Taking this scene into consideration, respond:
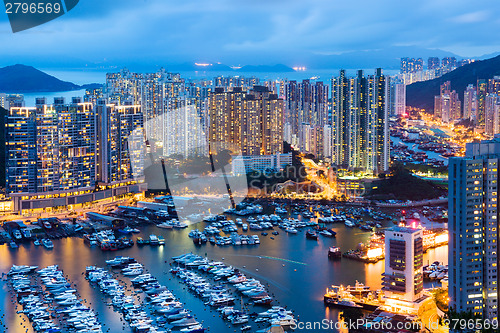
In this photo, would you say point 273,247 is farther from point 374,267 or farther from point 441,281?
point 441,281

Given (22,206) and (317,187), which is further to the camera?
(317,187)

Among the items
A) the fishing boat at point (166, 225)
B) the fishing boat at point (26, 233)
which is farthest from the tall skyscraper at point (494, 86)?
the fishing boat at point (26, 233)

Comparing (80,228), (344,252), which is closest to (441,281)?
(344,252)

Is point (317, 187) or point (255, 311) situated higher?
point (317, 187)

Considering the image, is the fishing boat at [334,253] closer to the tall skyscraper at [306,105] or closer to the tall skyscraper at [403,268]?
the tall skyscraper at [403,268]

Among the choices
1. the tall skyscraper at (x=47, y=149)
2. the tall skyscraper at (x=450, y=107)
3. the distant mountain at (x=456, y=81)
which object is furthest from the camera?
the distant mountain at (x=456, y=81)

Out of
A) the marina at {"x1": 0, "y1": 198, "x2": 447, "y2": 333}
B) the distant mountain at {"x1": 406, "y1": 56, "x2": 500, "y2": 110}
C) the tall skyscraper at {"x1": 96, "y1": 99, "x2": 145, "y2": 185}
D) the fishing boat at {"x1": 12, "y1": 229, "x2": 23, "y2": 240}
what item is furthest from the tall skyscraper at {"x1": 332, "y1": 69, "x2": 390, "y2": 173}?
the distant mountain at {"x1": 406, "y1": 56, "x2": 500, "y2": 110}

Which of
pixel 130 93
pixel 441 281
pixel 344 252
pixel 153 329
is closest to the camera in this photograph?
pixel 153 329

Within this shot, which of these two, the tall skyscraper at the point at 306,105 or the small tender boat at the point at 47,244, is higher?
the tall skyscraper at the point at 306,105
